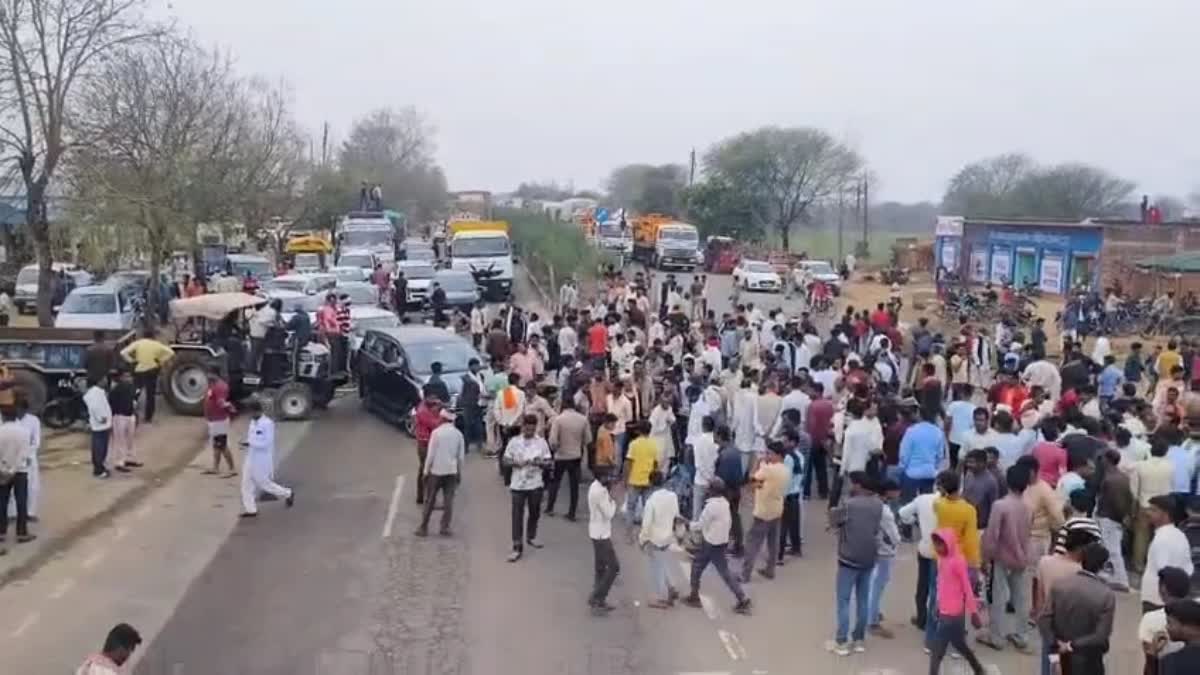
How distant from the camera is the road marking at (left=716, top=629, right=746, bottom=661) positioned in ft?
35.9

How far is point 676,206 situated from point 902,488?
70.6m

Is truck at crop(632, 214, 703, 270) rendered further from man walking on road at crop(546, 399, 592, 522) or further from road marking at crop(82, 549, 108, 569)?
road marking at crop(82, 549, 108, 569)

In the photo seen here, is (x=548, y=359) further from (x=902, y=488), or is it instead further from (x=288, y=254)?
(x=288, y=254)

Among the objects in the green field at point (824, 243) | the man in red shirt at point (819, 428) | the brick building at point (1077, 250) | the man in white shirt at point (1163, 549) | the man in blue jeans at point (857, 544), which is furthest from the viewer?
the green field at point (824, 243)

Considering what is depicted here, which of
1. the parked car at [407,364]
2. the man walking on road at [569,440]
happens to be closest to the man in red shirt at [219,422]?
the parked car at [407,364]

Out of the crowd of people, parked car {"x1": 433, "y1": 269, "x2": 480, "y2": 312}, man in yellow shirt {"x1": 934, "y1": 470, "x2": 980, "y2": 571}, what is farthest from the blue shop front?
man in yellow shirt {"x1": 934, "y1": 470, "x2": 980, "y2": 571}

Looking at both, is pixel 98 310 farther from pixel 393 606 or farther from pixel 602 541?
pixel 602 541

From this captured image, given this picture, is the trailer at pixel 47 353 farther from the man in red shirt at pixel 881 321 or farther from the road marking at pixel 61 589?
the man in red shirt at pixel 881 321

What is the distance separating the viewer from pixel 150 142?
105ft

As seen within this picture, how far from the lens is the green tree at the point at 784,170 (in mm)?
73594

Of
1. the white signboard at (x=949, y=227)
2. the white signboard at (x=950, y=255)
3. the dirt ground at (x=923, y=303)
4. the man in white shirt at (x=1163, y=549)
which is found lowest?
the dirt ground at (x=923, y=303)

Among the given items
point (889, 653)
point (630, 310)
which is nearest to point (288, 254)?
point (630, 310)

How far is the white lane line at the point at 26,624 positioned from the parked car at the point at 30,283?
2632 cm

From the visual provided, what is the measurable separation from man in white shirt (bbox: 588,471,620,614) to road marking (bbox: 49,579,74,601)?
5.06 m
